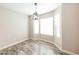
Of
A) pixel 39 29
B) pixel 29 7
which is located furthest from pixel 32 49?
pixel 29 7

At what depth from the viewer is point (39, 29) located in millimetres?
1441

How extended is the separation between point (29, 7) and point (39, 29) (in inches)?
15.6

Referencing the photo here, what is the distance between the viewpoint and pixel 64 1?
1.25 meters

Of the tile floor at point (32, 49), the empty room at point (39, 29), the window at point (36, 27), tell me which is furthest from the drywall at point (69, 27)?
the window at point (36, 27)

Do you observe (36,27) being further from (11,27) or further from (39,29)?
(11,27)

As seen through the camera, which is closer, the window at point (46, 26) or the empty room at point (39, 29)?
the empty room at point (39, 29)

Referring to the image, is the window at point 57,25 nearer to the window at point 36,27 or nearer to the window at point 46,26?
the window at point 46,26

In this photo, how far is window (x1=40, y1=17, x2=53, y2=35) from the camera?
1.38 meters

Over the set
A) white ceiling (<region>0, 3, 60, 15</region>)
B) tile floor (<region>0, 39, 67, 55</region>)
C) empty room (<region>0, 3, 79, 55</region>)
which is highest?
white ceiling (<region>0, 3, 60, 15</region>)

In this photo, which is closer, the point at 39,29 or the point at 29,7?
the point at 29,7

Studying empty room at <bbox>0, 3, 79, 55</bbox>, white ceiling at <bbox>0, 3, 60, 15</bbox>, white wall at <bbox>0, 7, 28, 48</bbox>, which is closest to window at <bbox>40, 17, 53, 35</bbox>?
empty room at <bbox>0, 3, 79, 55</bbox>

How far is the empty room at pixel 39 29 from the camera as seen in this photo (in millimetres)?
1278

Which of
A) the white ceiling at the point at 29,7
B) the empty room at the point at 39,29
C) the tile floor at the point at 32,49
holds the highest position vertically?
the white ceiling at the point at 29,7

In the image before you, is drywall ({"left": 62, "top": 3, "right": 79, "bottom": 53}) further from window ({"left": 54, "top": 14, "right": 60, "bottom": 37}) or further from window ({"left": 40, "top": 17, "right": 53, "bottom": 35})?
window ({"left": 40, "top": 17, "right": 53, "bottom": 35})
